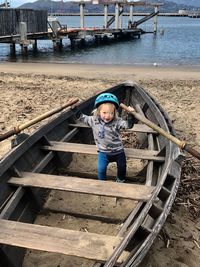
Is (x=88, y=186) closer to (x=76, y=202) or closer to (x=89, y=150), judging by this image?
(x=76, y=202)

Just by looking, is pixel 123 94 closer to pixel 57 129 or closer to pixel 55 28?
pixel 57 129

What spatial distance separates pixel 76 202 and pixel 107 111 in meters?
1.36

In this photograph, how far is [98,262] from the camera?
3408mm

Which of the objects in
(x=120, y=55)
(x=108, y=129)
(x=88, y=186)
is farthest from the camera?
(x=120, y=55)

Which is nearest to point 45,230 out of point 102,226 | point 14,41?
point 102,226

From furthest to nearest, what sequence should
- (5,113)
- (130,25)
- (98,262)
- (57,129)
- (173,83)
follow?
(130,25), (173,83), (5,113), (57,129), (98,262)

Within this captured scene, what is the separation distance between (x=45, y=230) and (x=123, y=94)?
5.75 m

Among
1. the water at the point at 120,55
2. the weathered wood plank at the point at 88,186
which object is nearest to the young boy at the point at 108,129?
the weathered wood plank at the point at 88,186

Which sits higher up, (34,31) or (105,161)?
(34,31)

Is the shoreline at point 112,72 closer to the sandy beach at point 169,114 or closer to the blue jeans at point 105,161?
the sandy beach at point 169,114

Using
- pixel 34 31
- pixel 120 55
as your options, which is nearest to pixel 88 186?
pixel 120 55

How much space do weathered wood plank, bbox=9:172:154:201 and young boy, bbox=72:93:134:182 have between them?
29.3 inches

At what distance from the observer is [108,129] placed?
17.4ft

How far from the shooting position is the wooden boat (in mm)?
3578
